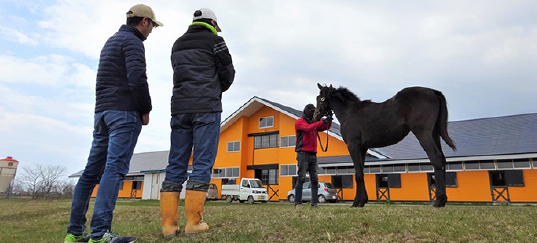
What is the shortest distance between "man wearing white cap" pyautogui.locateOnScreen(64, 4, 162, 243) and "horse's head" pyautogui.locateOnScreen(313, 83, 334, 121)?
13.1ft

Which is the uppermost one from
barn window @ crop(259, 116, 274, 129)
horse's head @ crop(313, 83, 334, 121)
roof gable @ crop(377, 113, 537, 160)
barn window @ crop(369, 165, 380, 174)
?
barn window @ crop(259, 116, 274, 129)

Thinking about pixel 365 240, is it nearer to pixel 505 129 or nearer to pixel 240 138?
pixel 505 129

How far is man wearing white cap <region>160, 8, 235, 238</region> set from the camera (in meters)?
3.14

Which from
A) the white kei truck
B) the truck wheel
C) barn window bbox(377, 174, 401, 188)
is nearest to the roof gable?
barn window bbox(377, 174, 401, 188)

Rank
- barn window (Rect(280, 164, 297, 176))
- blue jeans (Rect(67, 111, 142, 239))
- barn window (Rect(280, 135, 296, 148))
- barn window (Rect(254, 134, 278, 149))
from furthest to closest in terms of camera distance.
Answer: barn window (Rect(254, 134, 278, 149)) → barn window (Rect(280, 135, 296, 148)) → barn window (Rect(280, 164, 297, 176)) → blue jeans (Rect(67, 111, 142, 239))

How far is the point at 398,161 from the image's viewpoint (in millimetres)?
22359

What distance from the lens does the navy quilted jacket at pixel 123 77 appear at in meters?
A: 3.02

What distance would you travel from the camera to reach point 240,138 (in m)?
32.7

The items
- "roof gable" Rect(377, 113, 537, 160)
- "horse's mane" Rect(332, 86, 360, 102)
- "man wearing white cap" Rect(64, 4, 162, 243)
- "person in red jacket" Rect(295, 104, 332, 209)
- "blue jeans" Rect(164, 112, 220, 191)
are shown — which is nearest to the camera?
"man wearing white cap" Rect(64, 4, 162, 243)

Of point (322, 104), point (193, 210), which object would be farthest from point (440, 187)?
point (193, 210)

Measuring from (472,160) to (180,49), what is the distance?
22.4 metres

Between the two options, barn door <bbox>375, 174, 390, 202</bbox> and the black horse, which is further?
barn door <bbox>375, 174, 390, 202</bbox>

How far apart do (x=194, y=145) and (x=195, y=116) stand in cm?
30

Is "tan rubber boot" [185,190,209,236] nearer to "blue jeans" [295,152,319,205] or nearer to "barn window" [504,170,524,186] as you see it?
"blue jeans" [295,152,319,205]
